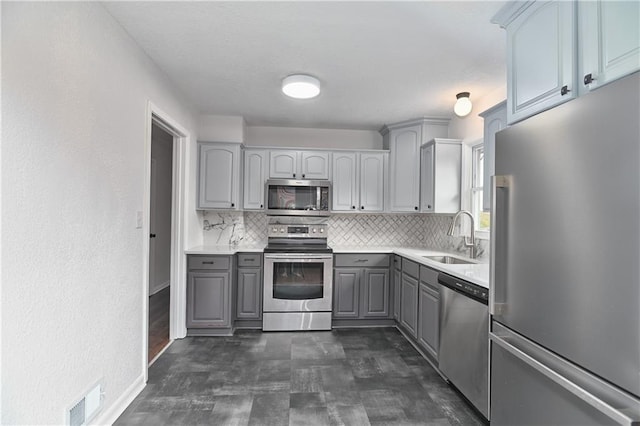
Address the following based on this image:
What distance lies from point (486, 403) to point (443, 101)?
265cm

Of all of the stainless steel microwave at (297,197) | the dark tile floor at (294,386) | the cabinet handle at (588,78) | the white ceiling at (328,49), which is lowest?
the dark tile floor at (294,386)

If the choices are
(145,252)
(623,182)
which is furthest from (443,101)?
(145,252)

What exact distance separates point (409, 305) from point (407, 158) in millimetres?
1761

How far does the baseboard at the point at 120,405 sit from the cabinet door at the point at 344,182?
102 inches

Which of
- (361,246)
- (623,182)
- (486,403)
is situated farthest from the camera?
(361,246)

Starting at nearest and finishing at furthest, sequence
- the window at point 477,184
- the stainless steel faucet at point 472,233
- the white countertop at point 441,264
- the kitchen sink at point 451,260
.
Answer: the white countertop at point 441,264, the stainless steel faucet at point 472,233, the kitchen sink at point 451,260, the window at point 477,184

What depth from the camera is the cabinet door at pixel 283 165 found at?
3945 mm

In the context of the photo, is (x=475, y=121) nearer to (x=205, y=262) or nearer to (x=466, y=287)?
(x=466, y=287)

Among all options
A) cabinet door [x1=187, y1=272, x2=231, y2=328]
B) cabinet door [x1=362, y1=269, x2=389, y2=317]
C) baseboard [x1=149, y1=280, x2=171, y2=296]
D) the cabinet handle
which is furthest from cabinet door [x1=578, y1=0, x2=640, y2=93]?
baseboard [x1=149, y1=280, x2=171, y2=296]

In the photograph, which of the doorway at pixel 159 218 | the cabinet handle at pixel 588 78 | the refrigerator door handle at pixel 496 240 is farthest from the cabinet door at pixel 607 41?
the doorway at pixel 159 218

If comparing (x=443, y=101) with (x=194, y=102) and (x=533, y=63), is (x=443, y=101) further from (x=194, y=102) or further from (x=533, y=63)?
(x=194, y=102)

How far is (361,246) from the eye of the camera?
13.8ft

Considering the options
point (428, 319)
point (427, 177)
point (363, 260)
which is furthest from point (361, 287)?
point (427, 177)

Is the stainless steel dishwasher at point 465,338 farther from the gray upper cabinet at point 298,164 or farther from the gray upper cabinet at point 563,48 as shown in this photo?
the gray upper cabinet at point 298,164
